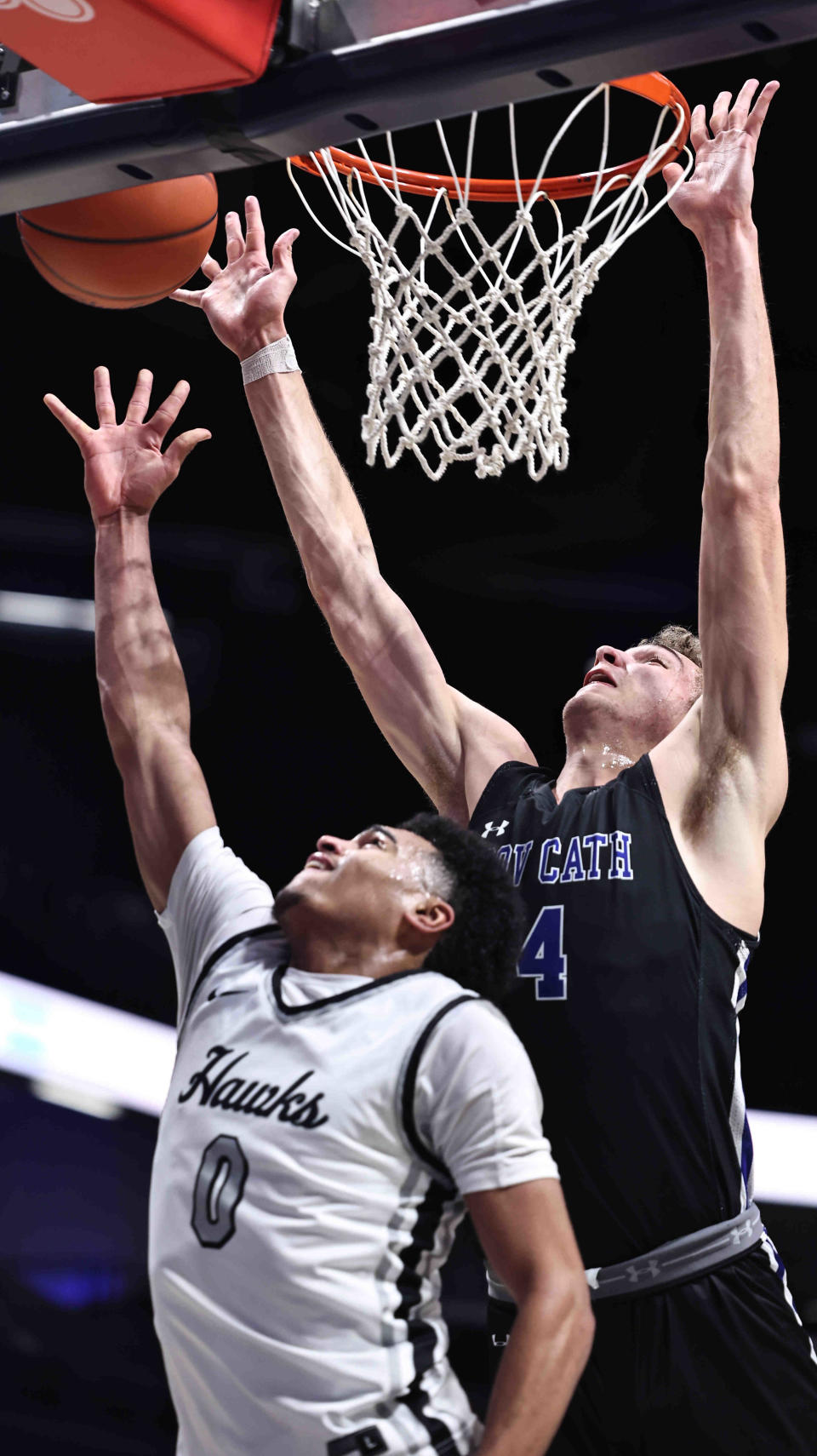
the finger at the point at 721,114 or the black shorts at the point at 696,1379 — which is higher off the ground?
the finger at the point at 721,114

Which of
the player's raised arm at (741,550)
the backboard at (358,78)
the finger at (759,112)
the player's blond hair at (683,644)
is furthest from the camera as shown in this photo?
the player's blond hair at (683,644)

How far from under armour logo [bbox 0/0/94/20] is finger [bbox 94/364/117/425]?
2.33 ft

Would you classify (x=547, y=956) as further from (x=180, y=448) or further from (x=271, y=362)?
(x=271, y=362)

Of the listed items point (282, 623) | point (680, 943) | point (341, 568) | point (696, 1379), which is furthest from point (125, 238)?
point (282, 623)

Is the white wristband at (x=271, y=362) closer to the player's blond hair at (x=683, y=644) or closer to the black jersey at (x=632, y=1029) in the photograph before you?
the player's blond hair at (x=683, y=644)

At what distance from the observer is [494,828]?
108 inches

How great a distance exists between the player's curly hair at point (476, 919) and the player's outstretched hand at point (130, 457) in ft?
2.73

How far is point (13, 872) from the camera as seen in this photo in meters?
6.55

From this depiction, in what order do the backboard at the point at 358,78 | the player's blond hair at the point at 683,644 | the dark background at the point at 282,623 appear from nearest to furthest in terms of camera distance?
the backboard at the point at 358,78, the player's blond hair at the point at 683,644, the dark background at the point at 282,623

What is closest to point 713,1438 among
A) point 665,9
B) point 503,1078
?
point 503,1078

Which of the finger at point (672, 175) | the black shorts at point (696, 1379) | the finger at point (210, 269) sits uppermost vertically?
the finger at point (672, 175)

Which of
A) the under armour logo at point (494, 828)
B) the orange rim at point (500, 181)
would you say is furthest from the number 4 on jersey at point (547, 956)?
the orange rim at point (500, 181)

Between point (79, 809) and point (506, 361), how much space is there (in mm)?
3834

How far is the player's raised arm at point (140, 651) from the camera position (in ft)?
7.54
